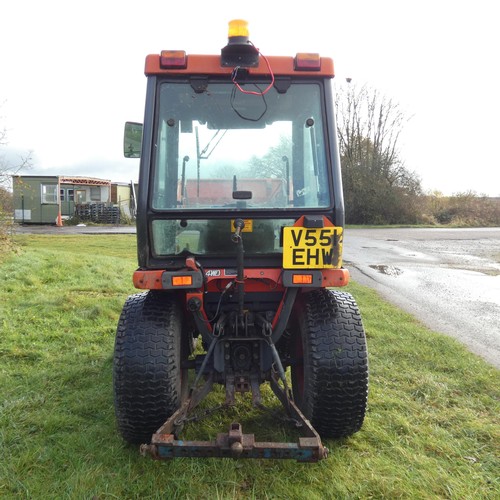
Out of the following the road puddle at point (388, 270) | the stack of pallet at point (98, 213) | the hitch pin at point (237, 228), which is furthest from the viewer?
the stack of pallet at point (98, 213)

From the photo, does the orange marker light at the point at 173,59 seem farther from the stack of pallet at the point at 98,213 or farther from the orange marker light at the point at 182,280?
the stack of pallet at the point at 98,213

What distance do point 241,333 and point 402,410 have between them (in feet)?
4.63

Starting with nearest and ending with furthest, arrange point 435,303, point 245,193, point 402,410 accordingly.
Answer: point 245,193 < point 402,410 < point 435,303

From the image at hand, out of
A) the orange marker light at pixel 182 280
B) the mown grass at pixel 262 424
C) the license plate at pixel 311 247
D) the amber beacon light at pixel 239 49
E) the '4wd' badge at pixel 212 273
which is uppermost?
the amber beacon light at pixel 239 49

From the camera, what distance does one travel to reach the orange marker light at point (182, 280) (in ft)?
8.93

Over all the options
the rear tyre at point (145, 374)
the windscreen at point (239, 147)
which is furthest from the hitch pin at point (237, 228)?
the rear tyre at point (145, 374)

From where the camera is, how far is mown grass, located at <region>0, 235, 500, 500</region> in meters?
2.50

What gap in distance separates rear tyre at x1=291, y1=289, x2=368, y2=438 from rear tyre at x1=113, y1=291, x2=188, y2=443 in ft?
2.62

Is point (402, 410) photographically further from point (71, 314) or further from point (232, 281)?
point (71, 314)

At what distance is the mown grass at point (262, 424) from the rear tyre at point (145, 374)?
216 millimetres

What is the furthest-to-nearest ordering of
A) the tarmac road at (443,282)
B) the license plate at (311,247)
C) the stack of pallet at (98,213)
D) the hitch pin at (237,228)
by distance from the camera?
the stack of pallet at (98,213), the tarmac road at (443,282), the license plate at (311,247), the hitch pin at (237,228)

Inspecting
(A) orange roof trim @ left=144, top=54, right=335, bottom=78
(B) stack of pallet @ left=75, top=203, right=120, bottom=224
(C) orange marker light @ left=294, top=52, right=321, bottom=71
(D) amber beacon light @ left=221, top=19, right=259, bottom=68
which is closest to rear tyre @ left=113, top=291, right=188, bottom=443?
(A) orange roof trim @ left=144, top=54, right=335, bottom=78

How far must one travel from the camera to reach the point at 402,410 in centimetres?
345

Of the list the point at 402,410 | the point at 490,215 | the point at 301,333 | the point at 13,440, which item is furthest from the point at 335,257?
the point at 490,215
